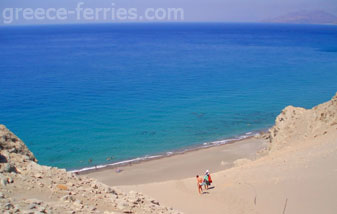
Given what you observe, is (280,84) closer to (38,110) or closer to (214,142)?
(214,142)

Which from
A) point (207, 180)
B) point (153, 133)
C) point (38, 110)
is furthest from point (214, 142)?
point (38, 110)

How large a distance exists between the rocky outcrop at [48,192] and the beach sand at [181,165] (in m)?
12.8

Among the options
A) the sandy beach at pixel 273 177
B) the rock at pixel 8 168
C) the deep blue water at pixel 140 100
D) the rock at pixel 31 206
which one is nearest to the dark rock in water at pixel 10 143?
the rock at pixel 8 168

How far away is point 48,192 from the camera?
8.90 metres

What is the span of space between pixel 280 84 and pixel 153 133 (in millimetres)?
30080

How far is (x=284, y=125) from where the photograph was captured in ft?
75.7

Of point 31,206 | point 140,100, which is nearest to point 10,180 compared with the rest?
point 31,206

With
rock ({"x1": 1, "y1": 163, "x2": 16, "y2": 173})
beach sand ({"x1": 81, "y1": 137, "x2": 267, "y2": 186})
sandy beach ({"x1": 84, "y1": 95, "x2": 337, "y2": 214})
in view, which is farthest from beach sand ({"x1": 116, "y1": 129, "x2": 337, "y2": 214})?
rock ({"x1": 1, "y1": 163, "x2": 16, "y2": 173})

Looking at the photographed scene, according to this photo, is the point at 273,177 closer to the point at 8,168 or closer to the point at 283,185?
the point at 283,185

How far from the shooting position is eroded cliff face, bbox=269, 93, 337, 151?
21.2 m

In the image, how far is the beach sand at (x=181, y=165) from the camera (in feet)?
78.3

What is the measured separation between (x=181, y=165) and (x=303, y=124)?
374 inches

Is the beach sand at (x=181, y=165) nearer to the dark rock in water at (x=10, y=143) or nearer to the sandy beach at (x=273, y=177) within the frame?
the sandy beach at (x=273, y=177)

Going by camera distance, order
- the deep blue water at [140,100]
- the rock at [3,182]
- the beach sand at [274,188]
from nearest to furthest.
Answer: the rock at [3,182] → the beach sand at [274,188] → the deep blue water at [140,100]
